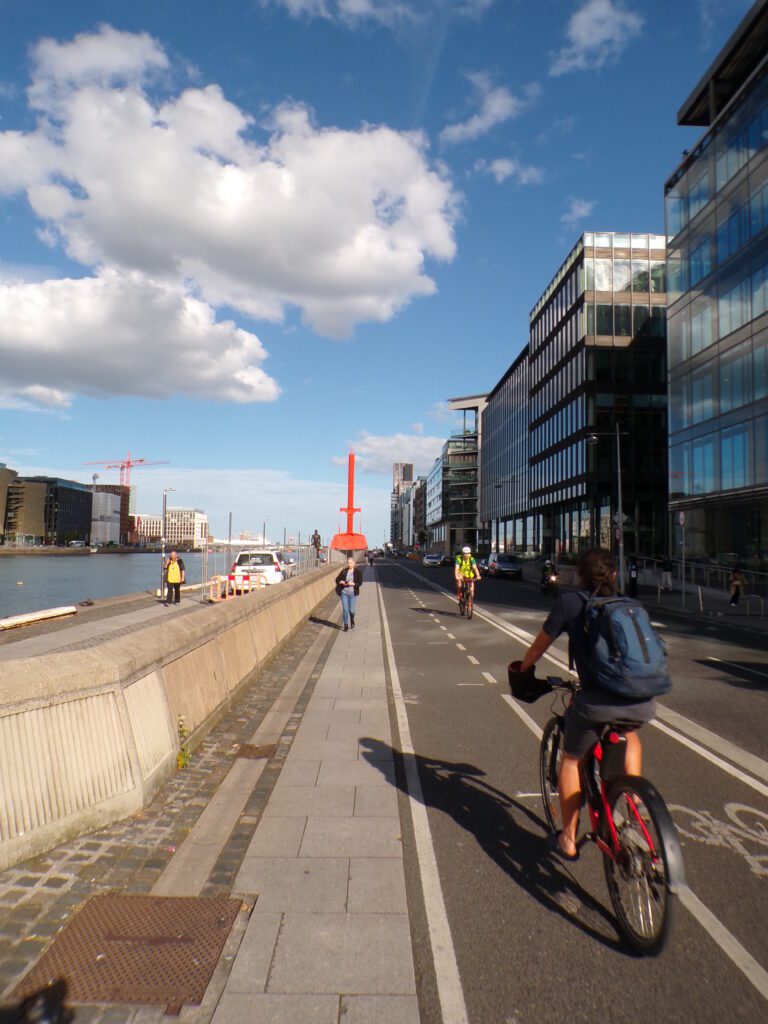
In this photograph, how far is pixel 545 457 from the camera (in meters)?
66.8

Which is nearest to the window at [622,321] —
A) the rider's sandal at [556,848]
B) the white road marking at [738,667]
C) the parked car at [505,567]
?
the parked car at [505,567]

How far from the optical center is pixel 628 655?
3543 mm

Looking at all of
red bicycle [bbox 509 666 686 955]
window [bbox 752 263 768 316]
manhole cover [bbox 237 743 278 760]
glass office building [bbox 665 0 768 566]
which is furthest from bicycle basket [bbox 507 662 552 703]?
window [bbox 752 263 768 316]

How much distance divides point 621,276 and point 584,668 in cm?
5693

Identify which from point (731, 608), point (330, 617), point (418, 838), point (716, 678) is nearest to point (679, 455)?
point (731, 608)

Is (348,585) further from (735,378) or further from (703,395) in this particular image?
(703,395)

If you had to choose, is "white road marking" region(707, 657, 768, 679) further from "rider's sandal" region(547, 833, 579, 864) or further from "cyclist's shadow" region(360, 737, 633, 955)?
"rider's sandal" region(547, 833, 579, 864)

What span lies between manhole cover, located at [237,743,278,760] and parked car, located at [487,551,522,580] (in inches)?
1838

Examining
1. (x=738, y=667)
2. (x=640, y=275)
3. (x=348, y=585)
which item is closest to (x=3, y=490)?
(x=640, y=275)

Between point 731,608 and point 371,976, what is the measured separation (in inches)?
1007

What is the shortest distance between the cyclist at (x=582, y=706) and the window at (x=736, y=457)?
31610 mm

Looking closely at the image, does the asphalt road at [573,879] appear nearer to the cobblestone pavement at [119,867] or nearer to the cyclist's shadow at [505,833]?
the cyclist's shadow at [505,833]

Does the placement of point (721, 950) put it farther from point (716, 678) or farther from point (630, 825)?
point (716, 678)

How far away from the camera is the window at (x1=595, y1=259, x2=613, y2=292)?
5484cm
